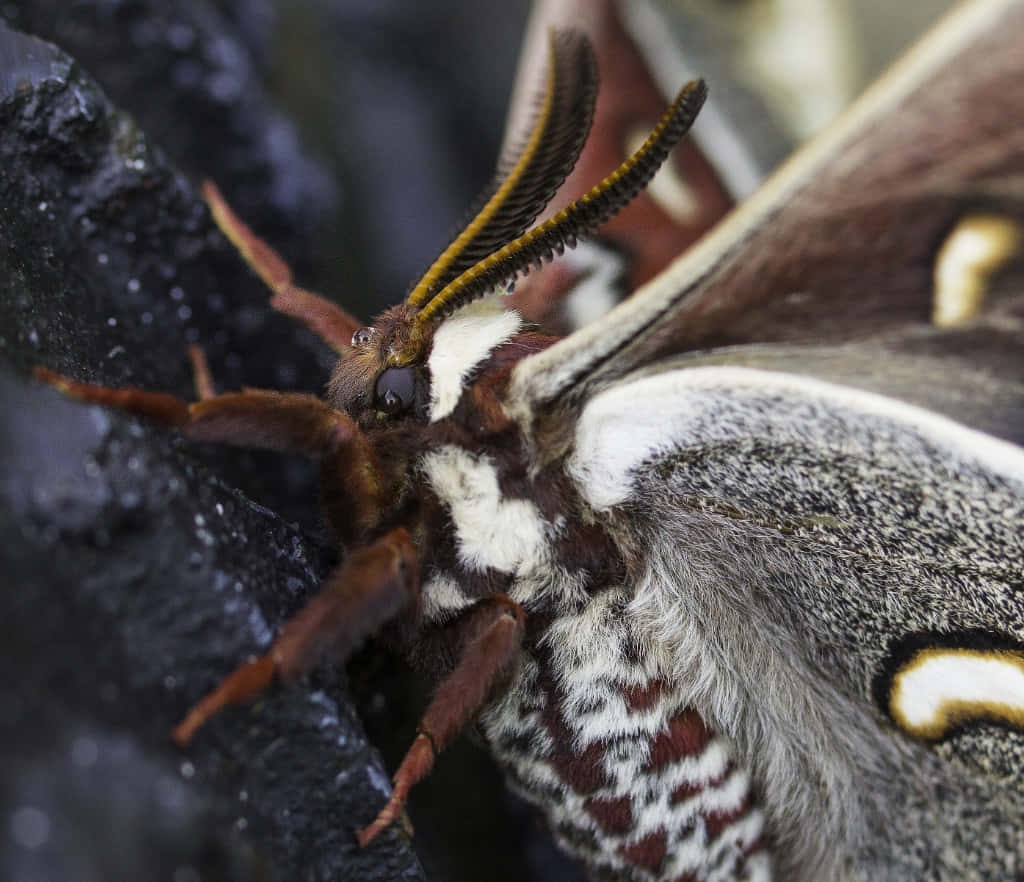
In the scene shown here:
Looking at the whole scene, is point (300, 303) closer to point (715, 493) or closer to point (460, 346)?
point (460, 346)

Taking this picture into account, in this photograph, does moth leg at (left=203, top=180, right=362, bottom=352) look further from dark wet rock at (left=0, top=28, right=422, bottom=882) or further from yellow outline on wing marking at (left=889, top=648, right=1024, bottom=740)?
yellow outline on wing marking at (left=889, top=648, right=1024, bottom=740)

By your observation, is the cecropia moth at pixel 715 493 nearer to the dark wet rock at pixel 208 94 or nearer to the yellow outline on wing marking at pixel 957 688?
the yellow outline on wing marking at pixel 957 688

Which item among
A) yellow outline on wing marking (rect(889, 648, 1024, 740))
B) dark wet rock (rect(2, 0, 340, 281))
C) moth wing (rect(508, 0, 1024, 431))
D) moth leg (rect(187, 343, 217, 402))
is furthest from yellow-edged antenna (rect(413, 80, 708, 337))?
dark wet rock (rect(2, 0, 340, 281))

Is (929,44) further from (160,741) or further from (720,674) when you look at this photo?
(160,741)


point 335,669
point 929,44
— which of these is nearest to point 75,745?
point 335,669

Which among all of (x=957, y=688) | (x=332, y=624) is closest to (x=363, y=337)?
(x=332, y=624)
